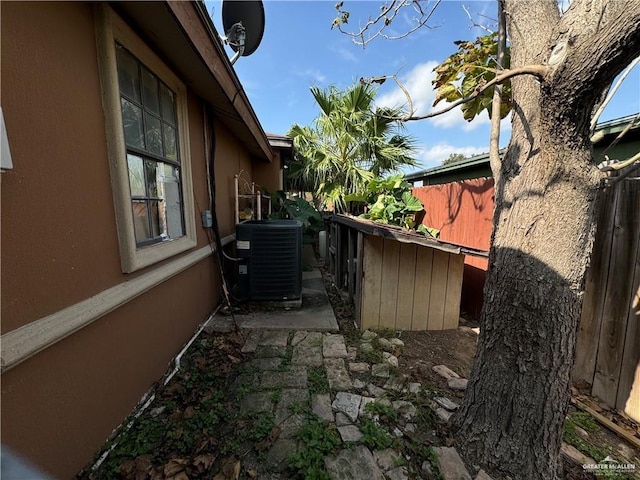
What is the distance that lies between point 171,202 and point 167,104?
837 millimetres

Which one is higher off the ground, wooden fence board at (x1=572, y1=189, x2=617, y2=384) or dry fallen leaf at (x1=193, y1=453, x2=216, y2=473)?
wooden fence board at (x1=572, y1=189, x2=617, y2=384)

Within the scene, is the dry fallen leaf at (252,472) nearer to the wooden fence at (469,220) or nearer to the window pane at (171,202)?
the window pane at (171,202)

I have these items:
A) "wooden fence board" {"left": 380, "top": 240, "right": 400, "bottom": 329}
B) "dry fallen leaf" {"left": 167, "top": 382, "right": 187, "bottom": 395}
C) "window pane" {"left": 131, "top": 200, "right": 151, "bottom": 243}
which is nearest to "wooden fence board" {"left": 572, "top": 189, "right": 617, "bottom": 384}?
"wooden fence board" {"left": 380, "top": 240, "right": 400, "bottom": 329}

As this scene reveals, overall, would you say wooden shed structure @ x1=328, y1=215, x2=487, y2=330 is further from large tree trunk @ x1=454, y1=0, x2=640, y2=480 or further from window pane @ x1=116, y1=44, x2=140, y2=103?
window pane @ x1=116, y1=44, x2=140, y2=103

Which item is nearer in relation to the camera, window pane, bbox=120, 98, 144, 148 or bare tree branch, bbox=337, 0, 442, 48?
window pane, bbox=120, 98, 144, 148

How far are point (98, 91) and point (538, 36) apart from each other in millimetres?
2195

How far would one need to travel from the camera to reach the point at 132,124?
5.67 ft

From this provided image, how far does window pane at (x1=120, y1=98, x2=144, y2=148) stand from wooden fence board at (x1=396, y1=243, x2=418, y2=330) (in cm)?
243

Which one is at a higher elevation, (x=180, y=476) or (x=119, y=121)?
(x=119, y=121)

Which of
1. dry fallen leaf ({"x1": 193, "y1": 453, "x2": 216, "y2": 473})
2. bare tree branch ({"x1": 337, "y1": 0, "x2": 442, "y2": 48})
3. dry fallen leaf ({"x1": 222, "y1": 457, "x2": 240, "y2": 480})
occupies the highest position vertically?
bare tree branch ({"x1": 337, "y1": 0, "x2": 442, "y2": 48})

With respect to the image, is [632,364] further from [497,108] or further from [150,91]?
[150,91]

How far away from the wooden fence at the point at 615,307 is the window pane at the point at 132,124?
→ 3.34 metres

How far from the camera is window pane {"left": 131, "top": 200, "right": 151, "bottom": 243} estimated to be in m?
1.76

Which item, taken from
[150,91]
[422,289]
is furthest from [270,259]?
[150,91]
